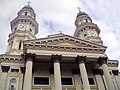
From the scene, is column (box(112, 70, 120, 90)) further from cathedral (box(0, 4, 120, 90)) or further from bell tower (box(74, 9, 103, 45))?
bell tower (box(74, 9, 103, 45))

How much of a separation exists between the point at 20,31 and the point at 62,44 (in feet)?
36.5

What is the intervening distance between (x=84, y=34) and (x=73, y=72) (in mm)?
14099

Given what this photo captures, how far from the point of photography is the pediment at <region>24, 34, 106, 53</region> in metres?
23.0

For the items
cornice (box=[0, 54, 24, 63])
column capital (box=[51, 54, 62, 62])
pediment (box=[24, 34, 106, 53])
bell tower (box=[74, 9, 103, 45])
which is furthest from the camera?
bell tower (box=[74, 9, 103, 45])

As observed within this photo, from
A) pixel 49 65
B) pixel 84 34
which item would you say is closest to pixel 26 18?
pixel 84 34

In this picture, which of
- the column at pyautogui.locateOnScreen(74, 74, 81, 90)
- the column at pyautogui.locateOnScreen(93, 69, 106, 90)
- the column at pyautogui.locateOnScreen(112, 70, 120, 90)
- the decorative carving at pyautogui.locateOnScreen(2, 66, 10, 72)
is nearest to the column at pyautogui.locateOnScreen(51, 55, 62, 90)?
the column at pyautogui.locateOnScreen(74, 74, 81, 90)

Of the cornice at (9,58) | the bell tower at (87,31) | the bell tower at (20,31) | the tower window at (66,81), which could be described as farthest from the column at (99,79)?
the bell tower at (20,31)

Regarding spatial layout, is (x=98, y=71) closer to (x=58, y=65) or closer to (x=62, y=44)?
(x=62, y=44)

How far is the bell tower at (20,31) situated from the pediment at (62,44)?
7.44m

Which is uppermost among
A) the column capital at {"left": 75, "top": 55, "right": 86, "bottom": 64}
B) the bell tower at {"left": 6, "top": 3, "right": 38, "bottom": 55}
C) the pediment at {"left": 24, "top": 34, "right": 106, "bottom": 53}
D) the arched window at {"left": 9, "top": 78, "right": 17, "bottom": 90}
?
the bell tower at {"left": 6, "top": 3, "right": 38, "bottom": 55}

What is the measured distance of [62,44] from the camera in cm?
2441

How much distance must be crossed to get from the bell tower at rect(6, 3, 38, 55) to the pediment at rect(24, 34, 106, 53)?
24.4 ft

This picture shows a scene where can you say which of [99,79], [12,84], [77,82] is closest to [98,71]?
[99,79]

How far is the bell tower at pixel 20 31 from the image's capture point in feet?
101
